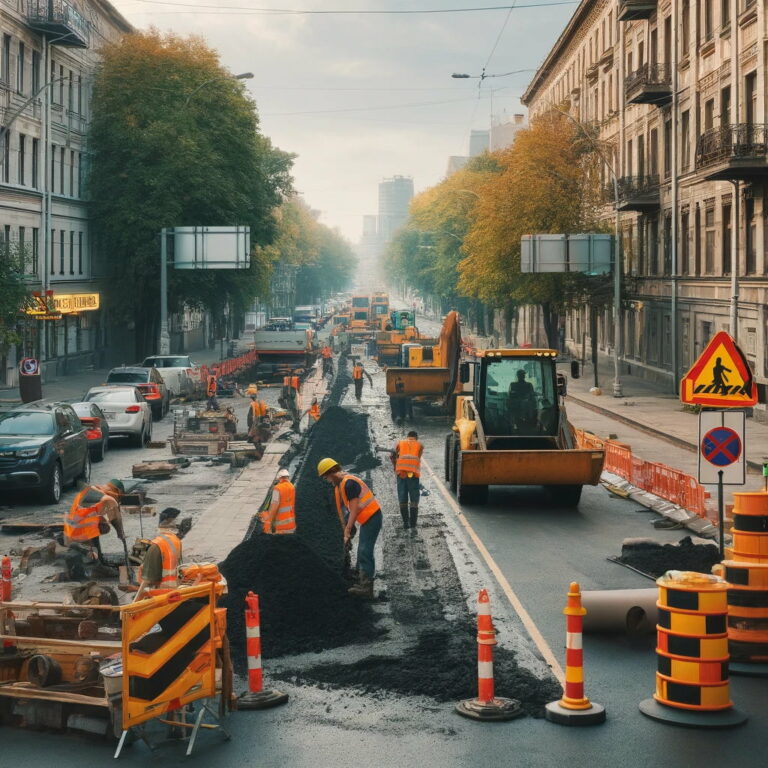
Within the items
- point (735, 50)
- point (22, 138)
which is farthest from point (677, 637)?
point (22, 138)

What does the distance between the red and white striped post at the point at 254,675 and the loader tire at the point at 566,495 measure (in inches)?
467

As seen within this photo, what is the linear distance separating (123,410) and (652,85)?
27.0 m

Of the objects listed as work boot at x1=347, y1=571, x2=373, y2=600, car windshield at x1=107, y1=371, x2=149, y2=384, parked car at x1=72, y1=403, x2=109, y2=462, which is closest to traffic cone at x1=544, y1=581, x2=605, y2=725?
work boot at x1=347, y1=571, x2=373, y2=600

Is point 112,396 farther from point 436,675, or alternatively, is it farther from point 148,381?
point 436,675

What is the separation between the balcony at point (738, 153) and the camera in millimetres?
35844

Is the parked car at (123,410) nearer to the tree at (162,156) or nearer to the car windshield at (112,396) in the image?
the car windshield at (112,396)

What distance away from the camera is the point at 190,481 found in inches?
1018

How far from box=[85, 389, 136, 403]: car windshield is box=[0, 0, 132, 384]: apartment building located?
11239mm

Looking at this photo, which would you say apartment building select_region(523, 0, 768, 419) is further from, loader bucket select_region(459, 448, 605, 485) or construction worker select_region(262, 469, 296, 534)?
construction worker select_region(262, 469, 296, 534)

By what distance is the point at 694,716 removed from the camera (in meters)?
9.89

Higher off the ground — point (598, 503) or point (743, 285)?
point (743, 285)

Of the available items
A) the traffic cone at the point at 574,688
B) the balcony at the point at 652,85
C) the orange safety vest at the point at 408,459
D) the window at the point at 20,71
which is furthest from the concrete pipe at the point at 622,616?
the window at the point at 20,71

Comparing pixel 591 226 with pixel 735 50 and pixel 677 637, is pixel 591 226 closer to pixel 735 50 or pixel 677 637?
pixel 735 50

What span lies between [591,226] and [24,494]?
38.6 m
